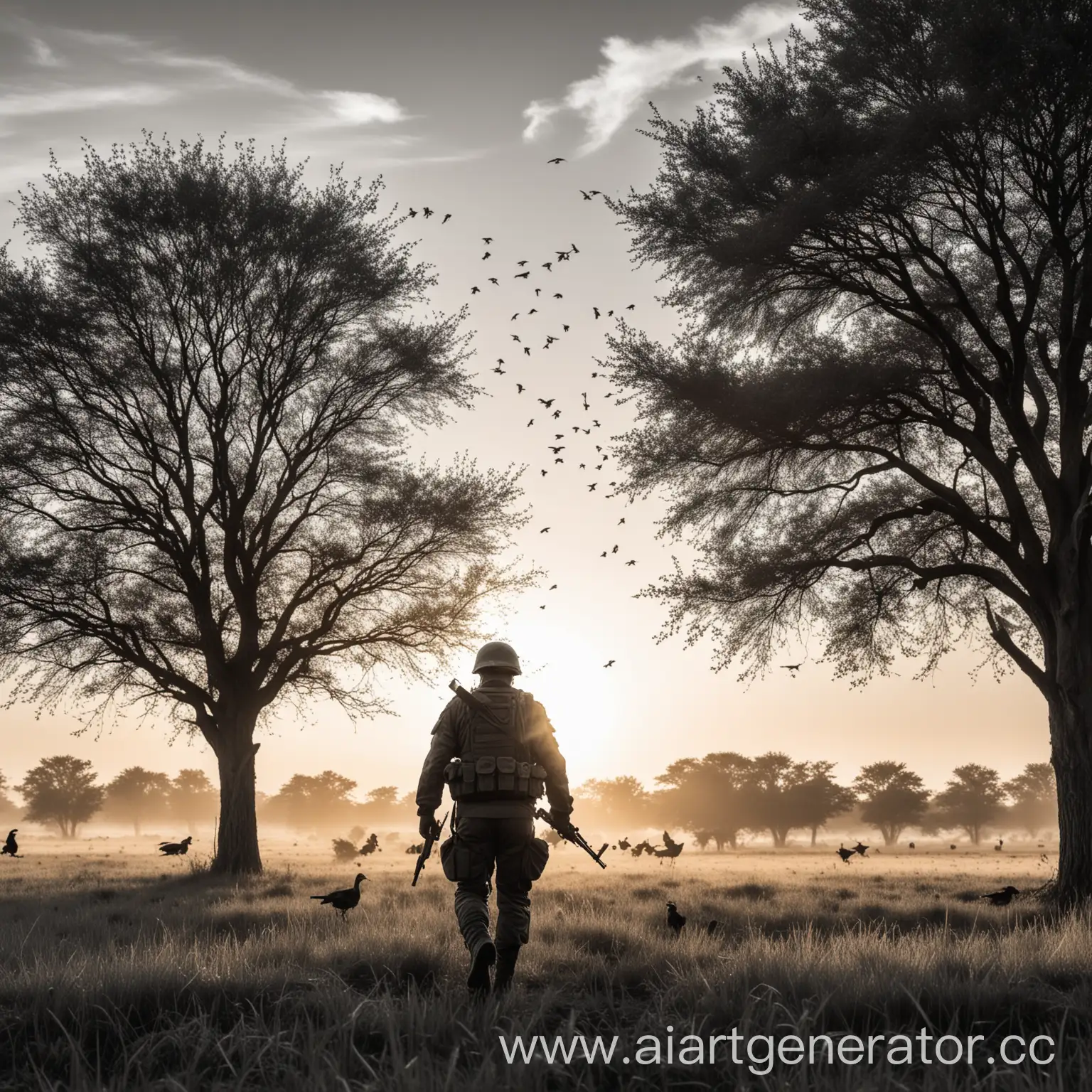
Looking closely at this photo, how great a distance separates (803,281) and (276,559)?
11.6 m

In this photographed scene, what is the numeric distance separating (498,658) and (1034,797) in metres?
112

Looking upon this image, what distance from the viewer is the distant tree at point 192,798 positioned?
417 ft

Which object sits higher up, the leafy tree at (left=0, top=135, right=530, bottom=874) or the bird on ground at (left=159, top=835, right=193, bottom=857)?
the leafy tree at (left=0, top=135, right=530, bottom=874)

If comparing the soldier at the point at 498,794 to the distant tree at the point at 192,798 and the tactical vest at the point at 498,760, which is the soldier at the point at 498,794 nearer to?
the tactical vest at the point at 498,760

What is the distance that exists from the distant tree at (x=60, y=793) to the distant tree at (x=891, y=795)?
242 ft

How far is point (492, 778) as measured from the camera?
6.39 metres

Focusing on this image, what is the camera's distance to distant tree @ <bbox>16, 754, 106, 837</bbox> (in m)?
85.0

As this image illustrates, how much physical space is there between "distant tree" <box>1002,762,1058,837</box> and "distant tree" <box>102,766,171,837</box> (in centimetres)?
9704

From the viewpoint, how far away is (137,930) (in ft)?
29.6

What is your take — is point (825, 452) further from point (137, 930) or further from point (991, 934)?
point (137, 930)

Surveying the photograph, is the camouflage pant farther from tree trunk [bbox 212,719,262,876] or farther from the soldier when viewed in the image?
tree trunk [bbox 212,719,262,876]

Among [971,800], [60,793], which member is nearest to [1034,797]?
[971,800]

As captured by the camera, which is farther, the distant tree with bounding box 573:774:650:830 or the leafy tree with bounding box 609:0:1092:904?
the distant tree with bounding box 573:774:650:830

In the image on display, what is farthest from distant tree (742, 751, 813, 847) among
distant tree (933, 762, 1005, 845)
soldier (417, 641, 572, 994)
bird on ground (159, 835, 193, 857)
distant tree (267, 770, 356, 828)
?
soldier (417, 641, 572, 994)
